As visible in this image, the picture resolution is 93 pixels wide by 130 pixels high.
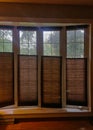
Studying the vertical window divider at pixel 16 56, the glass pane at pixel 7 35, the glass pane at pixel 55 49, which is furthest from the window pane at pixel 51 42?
the glass pane at pixel 7 35

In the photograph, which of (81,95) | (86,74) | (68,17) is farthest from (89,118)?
(68,17)

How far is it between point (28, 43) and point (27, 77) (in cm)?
75

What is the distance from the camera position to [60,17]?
3887mm

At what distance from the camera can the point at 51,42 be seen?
457 cm

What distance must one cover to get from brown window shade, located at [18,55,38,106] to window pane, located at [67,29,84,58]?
2.63ft

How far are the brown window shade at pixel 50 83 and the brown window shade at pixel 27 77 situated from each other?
0.65ft

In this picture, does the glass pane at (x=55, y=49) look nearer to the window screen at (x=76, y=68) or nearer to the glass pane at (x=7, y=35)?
the window screen at (x=76, y=68)

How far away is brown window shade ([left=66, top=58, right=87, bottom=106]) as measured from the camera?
4406mm

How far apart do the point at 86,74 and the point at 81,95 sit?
47 centimetres

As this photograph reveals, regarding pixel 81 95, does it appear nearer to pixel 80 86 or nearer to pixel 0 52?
pixel 80 86

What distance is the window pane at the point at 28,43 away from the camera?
4527 millimetres

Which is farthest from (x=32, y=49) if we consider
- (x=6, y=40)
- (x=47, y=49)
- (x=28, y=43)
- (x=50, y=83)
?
(x=50, y=83)

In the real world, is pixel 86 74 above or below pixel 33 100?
above

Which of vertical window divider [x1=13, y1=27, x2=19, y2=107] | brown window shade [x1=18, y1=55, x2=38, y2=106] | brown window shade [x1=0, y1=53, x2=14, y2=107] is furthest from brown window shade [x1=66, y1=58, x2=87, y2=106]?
brown window shade [x1=0, y1=53, x2=14, y2=107]
